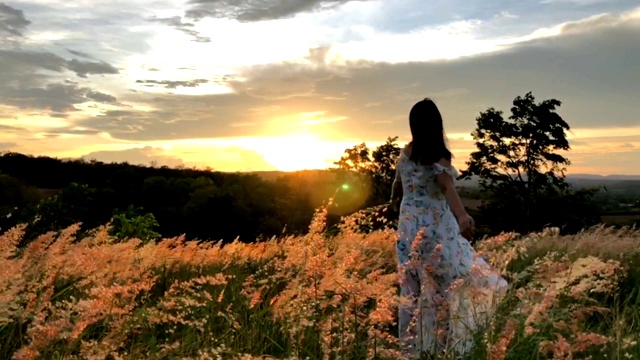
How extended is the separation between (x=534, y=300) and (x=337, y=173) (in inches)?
1246

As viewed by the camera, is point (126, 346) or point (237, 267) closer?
point (126, 346)

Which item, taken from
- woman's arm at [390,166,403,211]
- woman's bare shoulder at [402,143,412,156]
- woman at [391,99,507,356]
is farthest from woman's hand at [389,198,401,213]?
woman's bare shoulder at [402,143,412,156]

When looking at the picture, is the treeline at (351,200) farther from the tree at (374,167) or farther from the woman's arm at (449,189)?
the woman's arm at (449,189)

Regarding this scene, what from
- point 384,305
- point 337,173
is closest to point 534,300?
point 384,305

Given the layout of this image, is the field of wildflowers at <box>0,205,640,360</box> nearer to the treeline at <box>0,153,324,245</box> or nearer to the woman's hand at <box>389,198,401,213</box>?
the woman's hand at <box>389,198,401,213</box>

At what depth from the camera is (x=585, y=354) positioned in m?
3.76

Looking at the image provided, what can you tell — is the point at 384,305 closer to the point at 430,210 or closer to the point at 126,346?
the point at 126,346

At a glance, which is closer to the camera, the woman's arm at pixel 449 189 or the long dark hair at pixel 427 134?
the long dark hair at pixel 427 134

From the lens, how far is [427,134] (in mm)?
5375

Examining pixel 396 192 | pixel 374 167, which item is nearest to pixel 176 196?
pixel 374 167

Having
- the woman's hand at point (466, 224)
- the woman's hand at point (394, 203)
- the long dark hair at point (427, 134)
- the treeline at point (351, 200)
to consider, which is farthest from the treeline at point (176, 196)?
the woman's hand at point (466, 224)

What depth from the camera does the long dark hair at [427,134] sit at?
5312mm

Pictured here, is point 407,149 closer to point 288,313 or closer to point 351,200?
point 288,313

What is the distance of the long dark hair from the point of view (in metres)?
5.31
